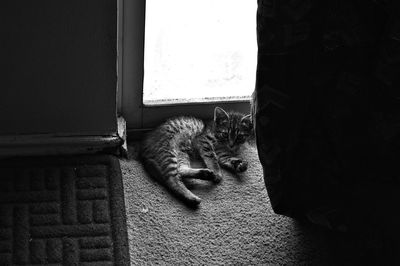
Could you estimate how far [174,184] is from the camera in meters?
2.04

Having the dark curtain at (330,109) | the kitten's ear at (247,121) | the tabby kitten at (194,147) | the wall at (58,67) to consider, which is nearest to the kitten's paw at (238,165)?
the tabby kitten at (194,147)

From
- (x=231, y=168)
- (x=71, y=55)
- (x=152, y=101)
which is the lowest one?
(x=231, y=168)

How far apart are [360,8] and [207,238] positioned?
2.49ft

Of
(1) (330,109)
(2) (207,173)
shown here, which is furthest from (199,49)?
(1) (330,109)

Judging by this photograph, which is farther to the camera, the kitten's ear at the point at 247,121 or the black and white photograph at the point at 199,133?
the kitten's ear at the point at 247,121

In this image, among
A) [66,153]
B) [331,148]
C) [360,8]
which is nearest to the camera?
[360,8]

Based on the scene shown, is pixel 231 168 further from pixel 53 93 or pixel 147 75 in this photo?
pixel 53 93

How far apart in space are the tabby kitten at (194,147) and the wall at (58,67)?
0.15 meters

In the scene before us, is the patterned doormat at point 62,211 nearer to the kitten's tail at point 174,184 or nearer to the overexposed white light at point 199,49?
the kitten's tail at point 174,184

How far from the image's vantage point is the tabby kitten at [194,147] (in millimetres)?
2092

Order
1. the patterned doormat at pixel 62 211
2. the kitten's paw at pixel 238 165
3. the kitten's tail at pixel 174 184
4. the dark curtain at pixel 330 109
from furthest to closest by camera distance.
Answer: the kitten's paw at pixel 238 165 < the kitten's tail at pixel 174 184 < the patterned doormat at pixel 62 211 < the dark curtain at pixel 330 109

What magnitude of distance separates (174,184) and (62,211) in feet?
1.09

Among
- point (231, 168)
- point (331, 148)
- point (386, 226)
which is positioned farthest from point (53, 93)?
point (386, 226)

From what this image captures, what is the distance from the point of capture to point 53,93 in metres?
1.97
